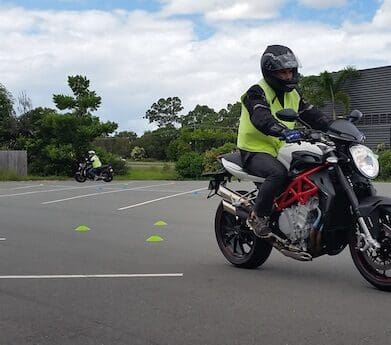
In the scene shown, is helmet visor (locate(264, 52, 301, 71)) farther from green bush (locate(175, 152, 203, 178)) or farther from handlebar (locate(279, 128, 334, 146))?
green bush (locate(175, 152, 203, 178))

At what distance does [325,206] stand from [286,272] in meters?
1.17

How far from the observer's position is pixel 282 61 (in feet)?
19.4

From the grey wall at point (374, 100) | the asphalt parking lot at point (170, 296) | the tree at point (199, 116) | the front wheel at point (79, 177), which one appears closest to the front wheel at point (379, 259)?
the asphalt parking lot at point (170, 296)

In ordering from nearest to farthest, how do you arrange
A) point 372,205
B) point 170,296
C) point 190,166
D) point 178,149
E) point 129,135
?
point 372,205, point 170,296, point 190,166, point 178,149, point 129,135

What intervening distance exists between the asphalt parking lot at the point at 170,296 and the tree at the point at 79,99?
93.8 ft

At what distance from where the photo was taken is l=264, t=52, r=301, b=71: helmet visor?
5.89m

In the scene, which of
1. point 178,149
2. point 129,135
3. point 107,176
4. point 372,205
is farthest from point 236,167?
point 129,135

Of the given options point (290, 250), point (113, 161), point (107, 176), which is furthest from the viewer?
point (113, 161)

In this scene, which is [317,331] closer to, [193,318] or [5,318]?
[193,318]

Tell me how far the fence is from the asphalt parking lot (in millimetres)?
27364

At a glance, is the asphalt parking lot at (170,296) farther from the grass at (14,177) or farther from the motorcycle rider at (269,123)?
the grass at (14,177)

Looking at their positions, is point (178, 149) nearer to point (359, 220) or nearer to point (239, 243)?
point (239, 243)

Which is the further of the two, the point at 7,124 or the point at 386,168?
the point at 7,124

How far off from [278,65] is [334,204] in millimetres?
1451
